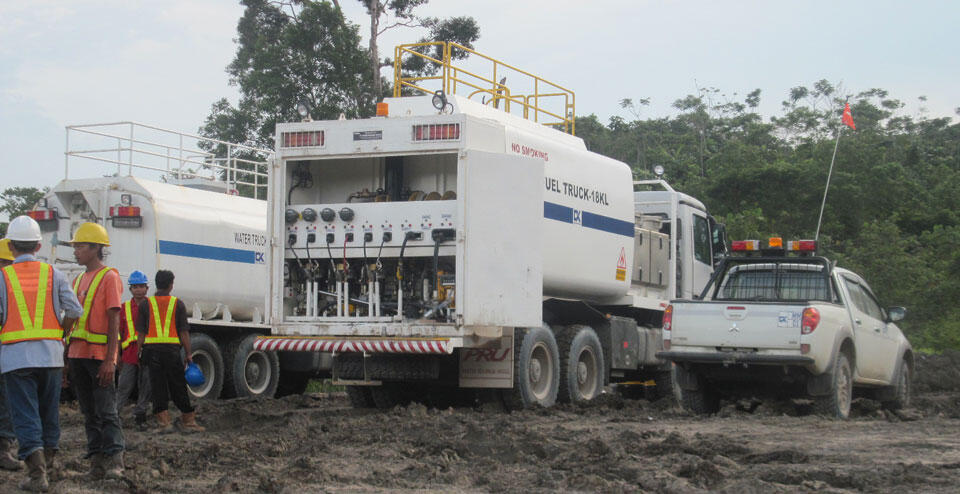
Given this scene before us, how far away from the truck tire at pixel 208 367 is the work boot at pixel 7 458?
7.00 metres

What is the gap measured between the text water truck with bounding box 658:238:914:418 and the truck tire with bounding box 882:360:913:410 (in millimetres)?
62

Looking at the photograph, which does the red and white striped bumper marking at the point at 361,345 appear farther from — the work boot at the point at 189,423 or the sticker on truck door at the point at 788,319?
the sticker on truck door at the point at 788,319

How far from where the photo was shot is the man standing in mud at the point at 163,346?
11.4m

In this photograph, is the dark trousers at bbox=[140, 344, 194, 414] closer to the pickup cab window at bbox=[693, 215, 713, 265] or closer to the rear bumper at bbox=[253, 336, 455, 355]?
the rear bumper at bbox=[253, 336, 455, 355]

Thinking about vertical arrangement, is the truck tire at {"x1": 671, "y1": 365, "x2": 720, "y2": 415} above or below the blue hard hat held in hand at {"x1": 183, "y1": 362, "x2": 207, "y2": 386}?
below

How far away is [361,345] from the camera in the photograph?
1173 cm

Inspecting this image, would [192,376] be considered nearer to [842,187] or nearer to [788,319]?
[788,319]

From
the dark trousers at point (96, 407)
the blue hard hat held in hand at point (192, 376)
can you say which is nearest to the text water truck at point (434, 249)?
the blue hard hat held in hand at point (192, 376)

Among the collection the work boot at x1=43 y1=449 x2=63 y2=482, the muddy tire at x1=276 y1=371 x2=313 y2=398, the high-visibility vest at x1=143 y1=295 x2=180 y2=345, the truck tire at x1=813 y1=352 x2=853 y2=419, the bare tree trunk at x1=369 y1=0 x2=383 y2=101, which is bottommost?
the muddy tire at x1=276 y1=371 x2=313 y2=398

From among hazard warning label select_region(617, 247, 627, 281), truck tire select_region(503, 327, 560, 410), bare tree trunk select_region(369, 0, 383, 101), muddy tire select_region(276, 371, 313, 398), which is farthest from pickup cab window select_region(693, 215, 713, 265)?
bare tree trunk select_region(369, 0, 383, 101)

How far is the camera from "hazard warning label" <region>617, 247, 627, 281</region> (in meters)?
14.8

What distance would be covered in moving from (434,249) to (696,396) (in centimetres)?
322

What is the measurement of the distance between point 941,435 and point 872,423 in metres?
1.15

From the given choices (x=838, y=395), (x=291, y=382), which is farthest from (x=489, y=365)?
(x=291, y=382)
